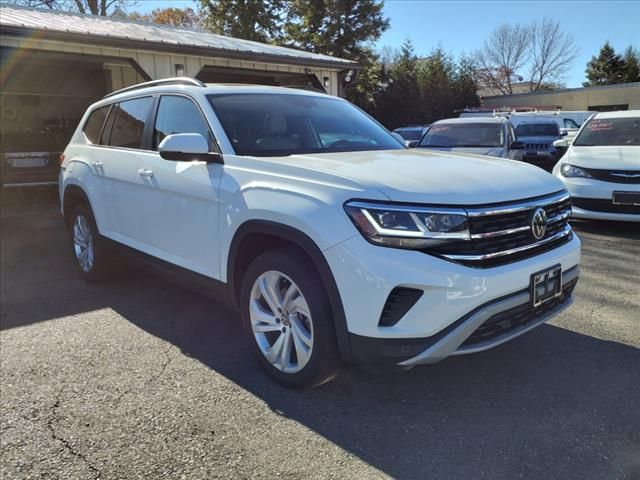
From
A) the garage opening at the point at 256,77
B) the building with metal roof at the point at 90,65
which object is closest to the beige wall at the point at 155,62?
the building with metal roof at the point at 90,65

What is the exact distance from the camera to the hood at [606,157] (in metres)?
6.58

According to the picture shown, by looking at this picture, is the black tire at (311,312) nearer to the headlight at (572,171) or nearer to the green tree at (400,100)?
the headlight at (572,171)

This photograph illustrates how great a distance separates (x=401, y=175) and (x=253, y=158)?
96 centimetres

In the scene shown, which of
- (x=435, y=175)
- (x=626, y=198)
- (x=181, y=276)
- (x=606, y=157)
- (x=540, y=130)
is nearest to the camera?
(x=435, y=175)

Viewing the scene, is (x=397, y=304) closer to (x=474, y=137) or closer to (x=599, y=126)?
(x=599, y=126)

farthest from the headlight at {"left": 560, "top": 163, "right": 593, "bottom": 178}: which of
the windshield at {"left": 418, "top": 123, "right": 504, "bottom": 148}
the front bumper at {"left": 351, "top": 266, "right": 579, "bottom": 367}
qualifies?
the front bumper at {"left": 351, "top": 266, "right": 579, "bottom": 367}

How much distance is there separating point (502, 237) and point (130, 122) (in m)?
3.35

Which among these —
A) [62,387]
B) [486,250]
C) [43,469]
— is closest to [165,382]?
[62,387]

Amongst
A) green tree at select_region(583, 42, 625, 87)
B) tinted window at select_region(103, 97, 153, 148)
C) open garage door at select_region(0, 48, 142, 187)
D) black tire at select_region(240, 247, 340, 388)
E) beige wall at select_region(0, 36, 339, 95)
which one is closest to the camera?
black tire at select_region(240, 247, 340, 388)

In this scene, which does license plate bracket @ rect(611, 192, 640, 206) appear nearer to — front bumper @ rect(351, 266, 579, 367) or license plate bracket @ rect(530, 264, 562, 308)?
license plate bracket @ rect(530, 264, 562, 308)

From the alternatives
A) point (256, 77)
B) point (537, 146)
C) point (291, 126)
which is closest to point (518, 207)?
point (291, 126)

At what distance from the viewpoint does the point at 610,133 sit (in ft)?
25.6

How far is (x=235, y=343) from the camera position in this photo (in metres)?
3.76

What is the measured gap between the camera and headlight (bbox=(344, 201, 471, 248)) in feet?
8.01
